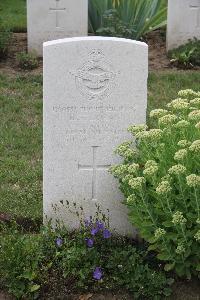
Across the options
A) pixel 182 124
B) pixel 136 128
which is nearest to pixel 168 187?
pixel 182 124

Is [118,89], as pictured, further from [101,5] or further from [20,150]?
[101,5]

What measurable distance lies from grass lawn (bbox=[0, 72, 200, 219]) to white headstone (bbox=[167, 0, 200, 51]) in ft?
2.94

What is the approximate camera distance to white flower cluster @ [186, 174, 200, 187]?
406cm

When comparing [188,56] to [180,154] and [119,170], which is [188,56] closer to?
[119,170]

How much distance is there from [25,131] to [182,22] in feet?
10.6

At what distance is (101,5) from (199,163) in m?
5.63

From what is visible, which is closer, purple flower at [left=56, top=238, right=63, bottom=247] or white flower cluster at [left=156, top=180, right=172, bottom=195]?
white flower cluster at [left=156, top=180, right=172, bottom=195]

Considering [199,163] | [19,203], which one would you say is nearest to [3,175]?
[19,203]

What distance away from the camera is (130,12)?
9688 millimetres

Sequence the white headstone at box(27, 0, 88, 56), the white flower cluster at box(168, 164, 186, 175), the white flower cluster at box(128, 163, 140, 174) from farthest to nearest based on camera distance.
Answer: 1. the white headstone at box(27, 0, 88, 56)
2. the white flower cluster at box(128, 163, 140, 174)
3. the white flower cluster at box(168, 164, 186, 175)

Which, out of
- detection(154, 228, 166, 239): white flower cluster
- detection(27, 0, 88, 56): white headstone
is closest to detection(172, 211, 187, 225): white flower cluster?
detection(154, 228, 166, 239): white flower cluster

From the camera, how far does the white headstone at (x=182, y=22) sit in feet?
30.8

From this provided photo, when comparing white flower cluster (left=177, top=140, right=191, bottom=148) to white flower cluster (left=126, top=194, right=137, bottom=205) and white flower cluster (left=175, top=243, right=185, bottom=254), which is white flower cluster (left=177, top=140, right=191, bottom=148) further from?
white flower cluster (left=175, top=243, right=185, bottom=254)

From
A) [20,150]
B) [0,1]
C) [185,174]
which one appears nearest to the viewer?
[185,174]
